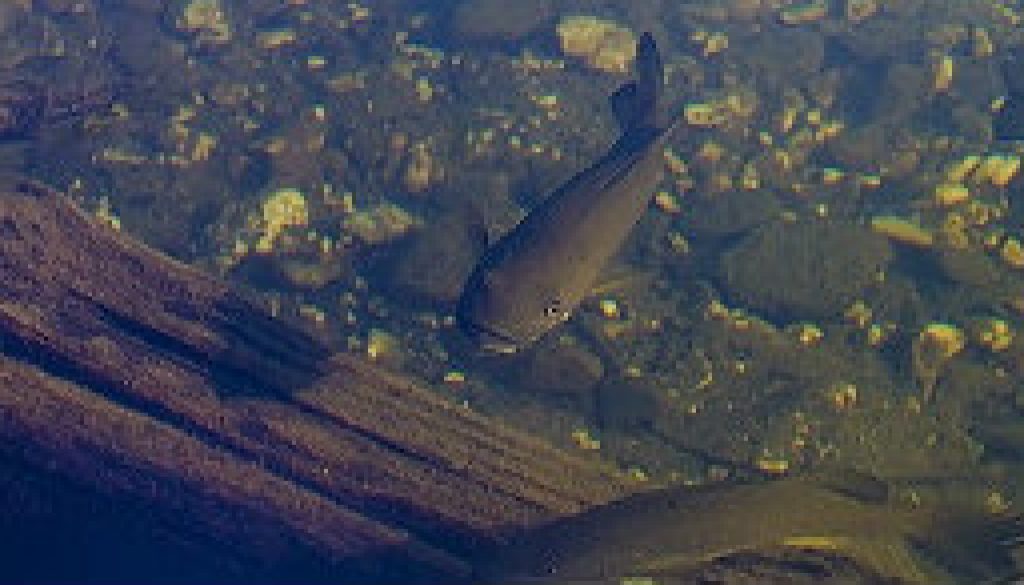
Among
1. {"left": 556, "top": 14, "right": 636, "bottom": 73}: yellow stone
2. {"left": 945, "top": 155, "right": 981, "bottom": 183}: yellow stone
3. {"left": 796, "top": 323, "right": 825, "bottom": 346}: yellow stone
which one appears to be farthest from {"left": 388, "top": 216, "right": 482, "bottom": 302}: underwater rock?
{"left": 945, "top": 155, "right": 981, "bottom": 183}: yellow stone

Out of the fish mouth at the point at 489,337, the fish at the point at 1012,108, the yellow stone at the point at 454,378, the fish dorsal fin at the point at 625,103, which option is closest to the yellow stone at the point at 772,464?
the fish mouth at the point at 489,337

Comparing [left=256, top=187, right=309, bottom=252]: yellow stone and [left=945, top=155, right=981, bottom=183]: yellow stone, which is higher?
[left=945, top=155, right=981, bottom=183]: yellow stone

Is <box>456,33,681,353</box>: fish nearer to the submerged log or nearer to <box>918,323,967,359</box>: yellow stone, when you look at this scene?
the submerged log

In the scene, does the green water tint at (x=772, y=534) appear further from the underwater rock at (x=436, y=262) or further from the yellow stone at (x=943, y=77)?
the yellow stone at (x=943, y=77)

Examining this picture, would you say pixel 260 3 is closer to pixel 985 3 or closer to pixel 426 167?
pixel 426 167

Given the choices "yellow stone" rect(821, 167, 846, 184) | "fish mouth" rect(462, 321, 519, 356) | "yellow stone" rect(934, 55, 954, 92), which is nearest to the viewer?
"fish mouth" rect(462, 321, 519, 356)

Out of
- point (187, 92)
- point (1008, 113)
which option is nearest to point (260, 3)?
point (187, 92)
